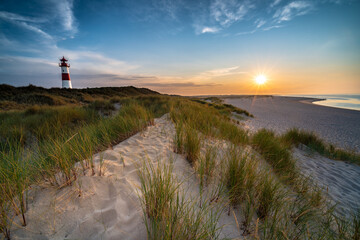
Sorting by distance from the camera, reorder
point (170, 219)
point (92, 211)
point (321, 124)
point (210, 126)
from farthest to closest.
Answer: point (321, 124) → point (210, 126) → point (92, 211) → point (170, 219)

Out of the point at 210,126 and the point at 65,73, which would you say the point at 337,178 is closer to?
the point at 210,126

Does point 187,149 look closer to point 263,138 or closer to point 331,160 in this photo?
point 263,138

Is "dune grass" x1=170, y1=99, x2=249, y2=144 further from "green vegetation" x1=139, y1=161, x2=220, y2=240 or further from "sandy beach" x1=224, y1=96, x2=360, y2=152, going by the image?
"sandy beach" x1=224, y1=96, x2=360, y2=152

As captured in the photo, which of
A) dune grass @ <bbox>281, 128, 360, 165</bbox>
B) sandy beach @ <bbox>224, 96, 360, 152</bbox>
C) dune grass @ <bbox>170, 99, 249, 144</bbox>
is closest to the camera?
dune grass @ <bbox>170, 99, 249, 144</bbox>

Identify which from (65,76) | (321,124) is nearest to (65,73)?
(65,76)

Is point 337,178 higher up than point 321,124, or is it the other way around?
point 321,124

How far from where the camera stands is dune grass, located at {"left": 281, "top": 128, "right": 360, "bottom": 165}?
478 cm

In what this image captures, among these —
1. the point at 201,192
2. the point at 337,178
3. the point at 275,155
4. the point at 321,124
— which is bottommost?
the point at 337,178

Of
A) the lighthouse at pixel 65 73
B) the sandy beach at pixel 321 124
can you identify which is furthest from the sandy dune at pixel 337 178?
the lighthouse at pixel 65 73

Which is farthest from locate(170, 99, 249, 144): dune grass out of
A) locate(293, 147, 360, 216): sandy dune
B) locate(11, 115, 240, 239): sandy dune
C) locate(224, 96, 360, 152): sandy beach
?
locate(224, 96, 360, 152): sandy beach

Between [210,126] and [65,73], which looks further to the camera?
[65,73]

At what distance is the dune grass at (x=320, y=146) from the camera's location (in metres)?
4.78

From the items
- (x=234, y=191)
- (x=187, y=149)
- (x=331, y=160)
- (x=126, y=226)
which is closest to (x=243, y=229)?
(x=234, y=191)

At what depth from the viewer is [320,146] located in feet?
17.6
